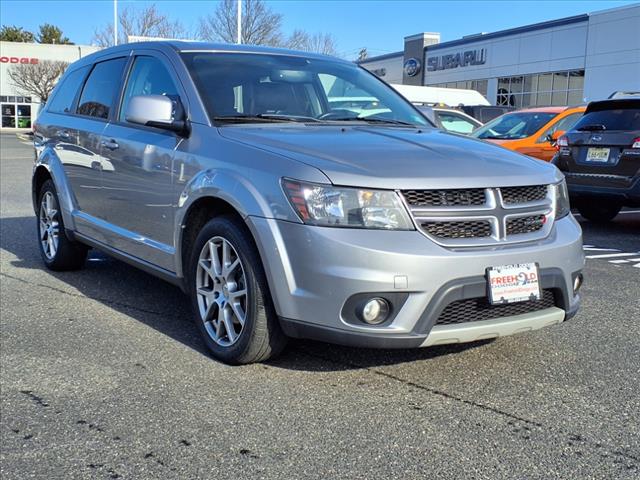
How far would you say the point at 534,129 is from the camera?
37.2 feet

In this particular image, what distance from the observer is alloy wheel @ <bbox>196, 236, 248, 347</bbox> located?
3697mm

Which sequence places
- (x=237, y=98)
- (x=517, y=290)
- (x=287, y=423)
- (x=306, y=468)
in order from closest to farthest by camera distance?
(x=306, y=468), (x=287, y=423), (x=517, y=290), (x=237, y=98)

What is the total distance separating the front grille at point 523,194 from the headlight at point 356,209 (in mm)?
586

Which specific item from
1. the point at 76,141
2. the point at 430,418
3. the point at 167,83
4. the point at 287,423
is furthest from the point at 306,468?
the point at 76,141

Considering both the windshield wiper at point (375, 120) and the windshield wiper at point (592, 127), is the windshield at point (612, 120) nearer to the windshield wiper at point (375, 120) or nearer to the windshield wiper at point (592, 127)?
the windshield wiper at point (592, 127)

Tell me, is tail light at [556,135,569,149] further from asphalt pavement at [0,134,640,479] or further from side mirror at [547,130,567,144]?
asphalt pavement at [0,134,640,479]

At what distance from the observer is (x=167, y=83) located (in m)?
4.53

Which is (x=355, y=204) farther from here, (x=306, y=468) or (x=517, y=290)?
(x=306, y=468)

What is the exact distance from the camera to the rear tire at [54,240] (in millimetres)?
5934

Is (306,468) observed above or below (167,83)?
below

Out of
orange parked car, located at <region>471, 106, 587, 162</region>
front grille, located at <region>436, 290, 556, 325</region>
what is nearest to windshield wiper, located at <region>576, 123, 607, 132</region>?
orange parked car, located at <region>471, 106, 587, 162</region>

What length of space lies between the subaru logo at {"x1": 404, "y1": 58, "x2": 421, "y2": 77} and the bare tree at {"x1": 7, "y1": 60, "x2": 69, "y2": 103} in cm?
2973

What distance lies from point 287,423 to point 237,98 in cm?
211

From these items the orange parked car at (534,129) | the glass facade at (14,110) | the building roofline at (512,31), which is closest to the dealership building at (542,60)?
the building roofline at (512,31)
